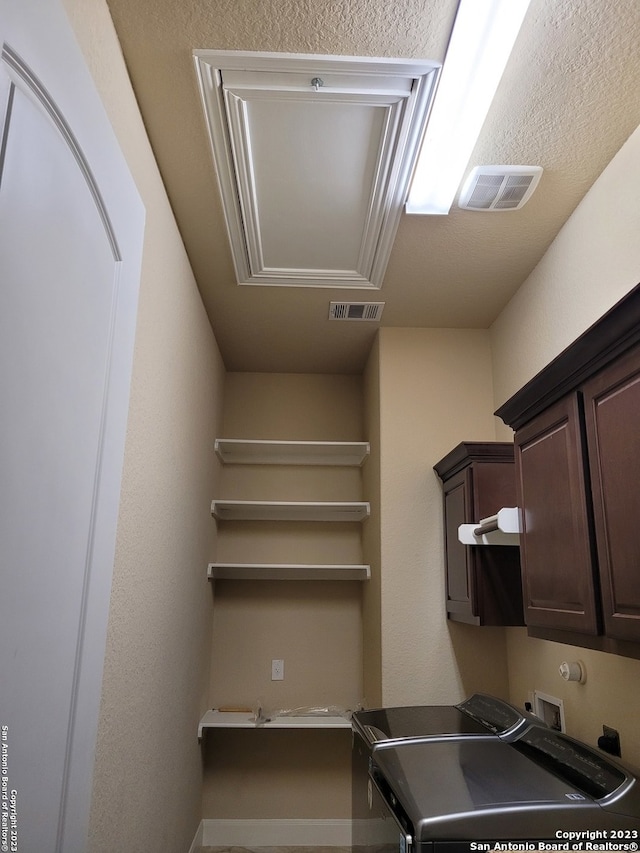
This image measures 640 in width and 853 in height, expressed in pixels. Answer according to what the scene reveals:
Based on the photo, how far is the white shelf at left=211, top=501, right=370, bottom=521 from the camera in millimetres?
3354

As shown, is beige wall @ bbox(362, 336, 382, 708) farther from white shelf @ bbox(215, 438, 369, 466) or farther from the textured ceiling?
the textured ceiling

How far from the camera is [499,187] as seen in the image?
6.77 feet

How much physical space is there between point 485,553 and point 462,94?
5.35 feet

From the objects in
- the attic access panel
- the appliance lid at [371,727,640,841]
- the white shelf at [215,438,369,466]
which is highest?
the attic access panel

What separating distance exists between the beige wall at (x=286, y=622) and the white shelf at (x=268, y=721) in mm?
162

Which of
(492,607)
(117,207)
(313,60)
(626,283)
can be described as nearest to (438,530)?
(492,607)

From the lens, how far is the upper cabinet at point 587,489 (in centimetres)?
132

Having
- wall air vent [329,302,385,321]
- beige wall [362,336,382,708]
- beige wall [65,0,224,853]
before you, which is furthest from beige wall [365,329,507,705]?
beige wall [65,0,224,853]

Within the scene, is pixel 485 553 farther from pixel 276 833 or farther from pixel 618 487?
pixel 276 833

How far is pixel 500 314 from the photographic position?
3047mm

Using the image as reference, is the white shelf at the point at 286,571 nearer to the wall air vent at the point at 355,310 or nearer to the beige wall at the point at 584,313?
the beige wall at the point at 584,313

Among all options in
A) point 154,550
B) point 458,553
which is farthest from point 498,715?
point 154,550

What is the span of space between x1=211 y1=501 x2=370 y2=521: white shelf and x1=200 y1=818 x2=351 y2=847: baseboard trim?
156 centimetres

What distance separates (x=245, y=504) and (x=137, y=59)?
2.20m
